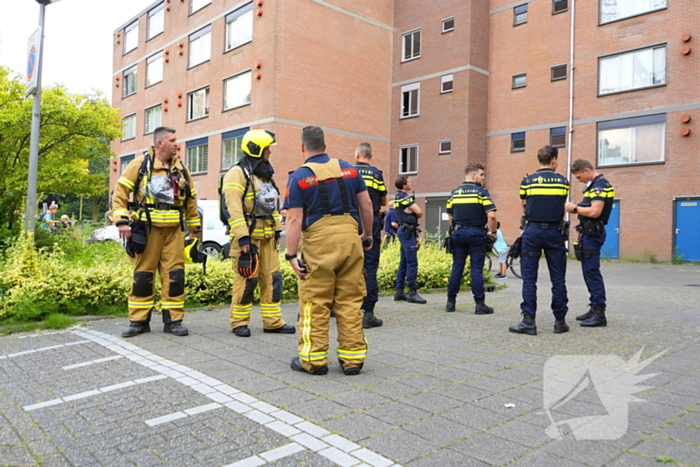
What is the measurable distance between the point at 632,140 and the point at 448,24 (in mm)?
10760

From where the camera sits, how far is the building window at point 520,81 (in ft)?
84.9

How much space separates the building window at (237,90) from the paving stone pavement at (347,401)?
22120 millimetres

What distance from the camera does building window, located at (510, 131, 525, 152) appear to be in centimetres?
2590

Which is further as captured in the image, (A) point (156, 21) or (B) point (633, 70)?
(A) point (156, 21)

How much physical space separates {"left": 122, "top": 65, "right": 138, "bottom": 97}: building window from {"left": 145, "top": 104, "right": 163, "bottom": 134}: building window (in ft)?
9.61

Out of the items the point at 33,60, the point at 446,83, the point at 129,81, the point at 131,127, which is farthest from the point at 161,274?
the point at 129,81

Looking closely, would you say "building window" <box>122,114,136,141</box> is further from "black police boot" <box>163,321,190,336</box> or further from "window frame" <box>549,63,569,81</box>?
"black police boot" <box>163,321,190,336</box>

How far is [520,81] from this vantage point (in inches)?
1029

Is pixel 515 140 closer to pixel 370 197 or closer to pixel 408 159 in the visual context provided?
pixel 408 159

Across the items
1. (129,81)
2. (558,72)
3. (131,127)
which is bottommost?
(131,127)

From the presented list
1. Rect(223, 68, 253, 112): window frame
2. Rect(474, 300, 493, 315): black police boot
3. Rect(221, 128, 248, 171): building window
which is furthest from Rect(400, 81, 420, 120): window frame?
Rect(474, 300, 493, 315): black police boot

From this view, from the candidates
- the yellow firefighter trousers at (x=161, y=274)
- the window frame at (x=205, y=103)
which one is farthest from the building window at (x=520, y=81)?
the yellow firefighter trousers at (x=161, y=274)

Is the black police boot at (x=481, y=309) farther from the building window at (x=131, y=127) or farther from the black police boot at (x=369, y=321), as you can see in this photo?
the building window at (x=131, y=127)

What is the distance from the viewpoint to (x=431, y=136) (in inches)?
1118
